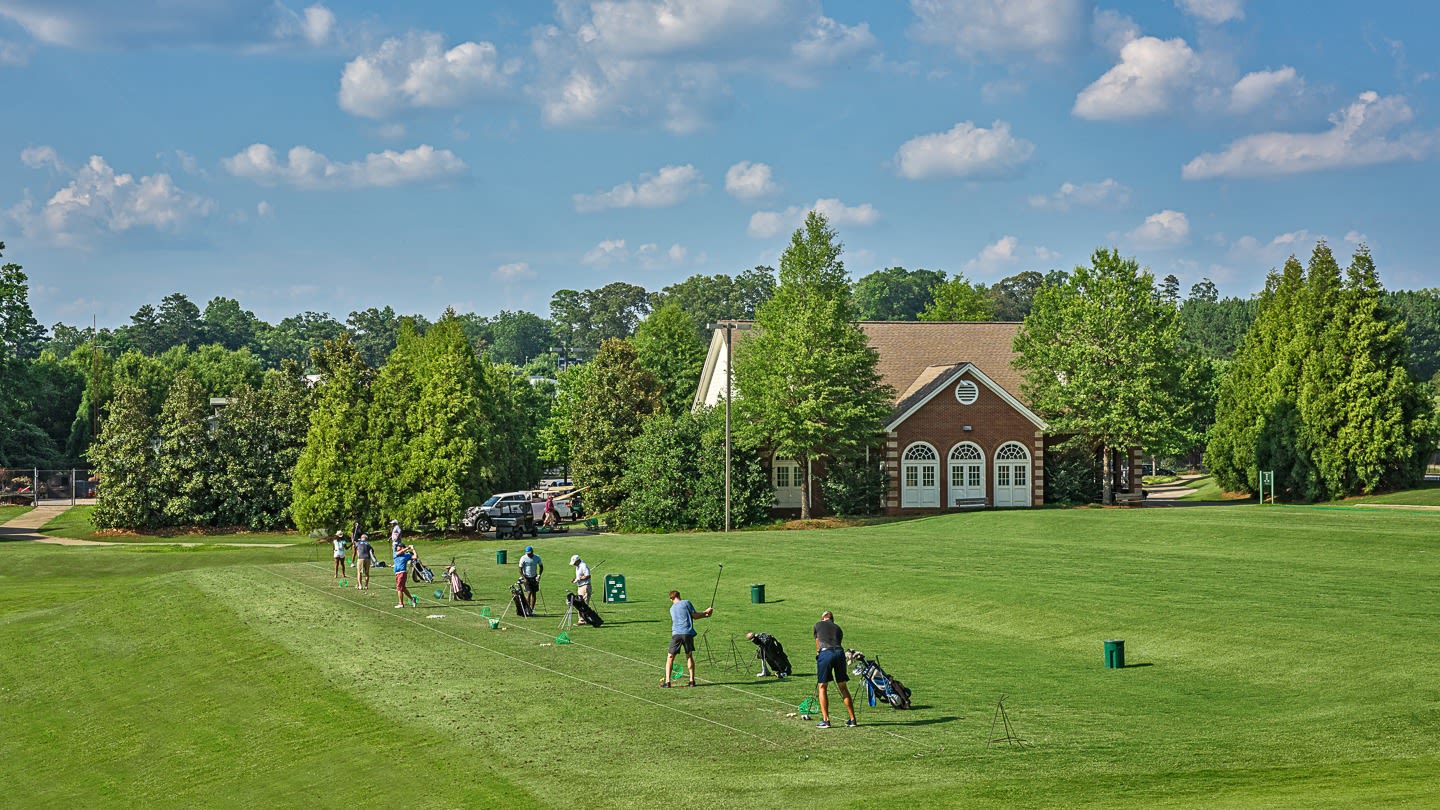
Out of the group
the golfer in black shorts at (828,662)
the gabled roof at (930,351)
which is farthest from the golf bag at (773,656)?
the gabled roof at (930,351)

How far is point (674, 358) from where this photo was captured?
97.2m

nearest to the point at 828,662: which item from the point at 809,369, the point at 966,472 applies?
the point at 809,369

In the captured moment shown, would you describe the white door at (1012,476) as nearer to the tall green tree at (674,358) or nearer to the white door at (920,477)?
the white door at (920,477)

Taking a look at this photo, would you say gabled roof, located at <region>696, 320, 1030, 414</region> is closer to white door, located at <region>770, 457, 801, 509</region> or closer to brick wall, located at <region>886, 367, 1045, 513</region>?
brick wall, located at <region>886, 367, 1045, 513</region>

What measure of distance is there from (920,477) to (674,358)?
33.8 metres

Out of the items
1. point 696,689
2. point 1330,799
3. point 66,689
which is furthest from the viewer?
point 66,689

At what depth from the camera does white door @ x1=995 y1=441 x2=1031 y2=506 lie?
220ft

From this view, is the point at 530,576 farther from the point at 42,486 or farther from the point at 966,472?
the point at 42,486

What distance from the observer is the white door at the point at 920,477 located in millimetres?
66688

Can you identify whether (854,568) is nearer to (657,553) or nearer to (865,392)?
(657,553)

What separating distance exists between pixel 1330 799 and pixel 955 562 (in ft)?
85.4

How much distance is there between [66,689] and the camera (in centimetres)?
3359

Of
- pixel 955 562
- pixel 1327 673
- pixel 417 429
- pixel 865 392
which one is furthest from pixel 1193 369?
pixel 1327 673

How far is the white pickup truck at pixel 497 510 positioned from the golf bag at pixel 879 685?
41852 mm
